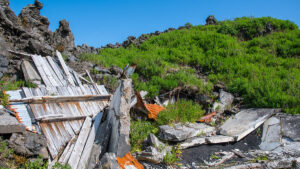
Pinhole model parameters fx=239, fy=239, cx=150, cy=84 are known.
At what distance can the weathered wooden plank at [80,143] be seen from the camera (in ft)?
17.8

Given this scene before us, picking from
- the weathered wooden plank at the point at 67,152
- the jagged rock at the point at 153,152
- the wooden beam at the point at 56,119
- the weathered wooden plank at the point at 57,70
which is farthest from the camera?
the weathered wooden plank at the point at 57,70

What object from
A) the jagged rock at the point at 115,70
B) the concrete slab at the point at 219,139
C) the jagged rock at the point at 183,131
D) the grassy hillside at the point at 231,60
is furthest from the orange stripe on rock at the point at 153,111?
the jagged rock at the point at 115,70

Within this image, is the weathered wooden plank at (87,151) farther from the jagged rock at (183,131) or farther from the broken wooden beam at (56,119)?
the jagged rock at (183,131)

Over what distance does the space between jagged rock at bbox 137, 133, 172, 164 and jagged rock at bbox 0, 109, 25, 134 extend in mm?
2735

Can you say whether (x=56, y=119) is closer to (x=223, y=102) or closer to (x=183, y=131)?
(x=183, y=131)

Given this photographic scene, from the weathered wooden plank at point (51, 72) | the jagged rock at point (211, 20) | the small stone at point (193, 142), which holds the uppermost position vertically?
the jagged rock at point (211, 20)

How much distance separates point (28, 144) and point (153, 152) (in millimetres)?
2755

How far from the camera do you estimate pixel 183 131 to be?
664cm

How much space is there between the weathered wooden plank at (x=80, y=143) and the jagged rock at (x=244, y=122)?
395 cm

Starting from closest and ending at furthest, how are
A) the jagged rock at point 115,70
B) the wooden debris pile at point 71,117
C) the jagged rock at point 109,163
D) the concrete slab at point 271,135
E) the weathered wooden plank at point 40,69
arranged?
the jagged rock at point 109,163 → the wooden debris pile at point 71,117 → the concrete slab at point 271,135 → the weathered wooden plank at point 40,69 → the jagged rock at point 115,70

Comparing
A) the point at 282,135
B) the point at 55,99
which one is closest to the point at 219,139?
the point at 282,135

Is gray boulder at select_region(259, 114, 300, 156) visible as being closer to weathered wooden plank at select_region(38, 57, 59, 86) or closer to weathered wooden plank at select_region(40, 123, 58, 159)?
weathered wooden plank at select_region(40, 123, 58, 159)

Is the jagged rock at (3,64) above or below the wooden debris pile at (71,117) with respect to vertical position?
above

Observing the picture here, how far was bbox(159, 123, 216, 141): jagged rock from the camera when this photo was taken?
6398 millimetres
